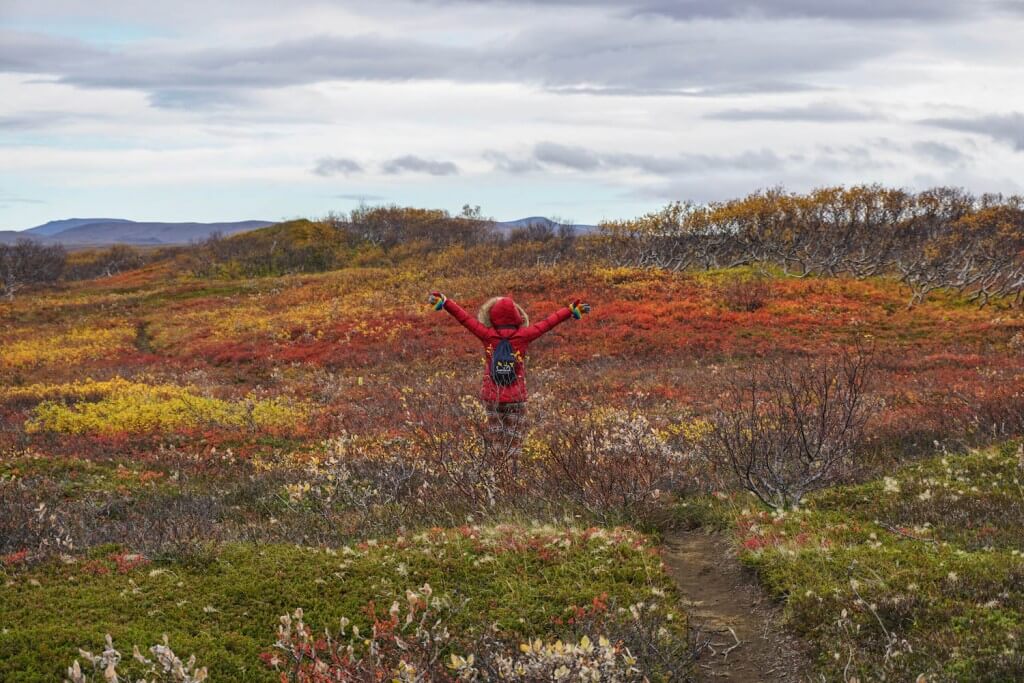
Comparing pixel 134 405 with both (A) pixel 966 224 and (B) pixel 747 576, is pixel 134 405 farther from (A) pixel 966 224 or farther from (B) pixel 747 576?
(A) pixel 966 224

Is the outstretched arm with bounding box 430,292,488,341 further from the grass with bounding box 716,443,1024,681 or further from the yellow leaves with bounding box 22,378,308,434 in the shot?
the yellow leaves with bounding box 22,378,308,434

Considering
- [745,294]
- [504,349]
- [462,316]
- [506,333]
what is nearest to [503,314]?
[506,333]

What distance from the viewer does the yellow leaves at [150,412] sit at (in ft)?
58.7

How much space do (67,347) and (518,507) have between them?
40.3 m

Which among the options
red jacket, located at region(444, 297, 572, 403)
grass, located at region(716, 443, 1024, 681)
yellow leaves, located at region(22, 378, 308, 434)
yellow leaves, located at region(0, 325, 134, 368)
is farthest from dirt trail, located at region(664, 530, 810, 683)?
yellow leaves, located at region(0, 325, 134, 368)

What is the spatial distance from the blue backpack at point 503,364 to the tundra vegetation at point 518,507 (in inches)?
30.5

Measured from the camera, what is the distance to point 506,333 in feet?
43.3

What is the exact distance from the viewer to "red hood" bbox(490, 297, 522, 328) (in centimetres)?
1312

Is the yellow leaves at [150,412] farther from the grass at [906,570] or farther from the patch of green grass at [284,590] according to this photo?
the grass at [906,570]

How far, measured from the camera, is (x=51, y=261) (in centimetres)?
8806

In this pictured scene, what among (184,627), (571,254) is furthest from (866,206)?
(184,627)

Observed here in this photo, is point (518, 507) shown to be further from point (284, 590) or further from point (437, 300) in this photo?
point (437, 300)

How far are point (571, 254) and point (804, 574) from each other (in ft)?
221

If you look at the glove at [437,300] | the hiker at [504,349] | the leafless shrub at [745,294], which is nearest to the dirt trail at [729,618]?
the hiker at [504,349]
